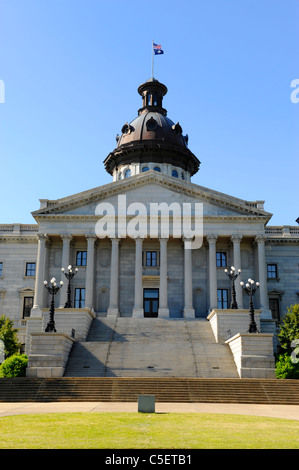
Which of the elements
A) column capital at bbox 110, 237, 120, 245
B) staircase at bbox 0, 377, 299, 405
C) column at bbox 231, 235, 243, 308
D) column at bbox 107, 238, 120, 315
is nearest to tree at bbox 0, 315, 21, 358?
column at bbox 107, 238, 120, 315

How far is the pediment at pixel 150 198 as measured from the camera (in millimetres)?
53438

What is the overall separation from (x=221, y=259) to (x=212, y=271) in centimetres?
374

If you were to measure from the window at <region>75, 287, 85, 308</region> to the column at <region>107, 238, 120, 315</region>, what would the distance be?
12.1ft

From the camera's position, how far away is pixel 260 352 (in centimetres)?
3462

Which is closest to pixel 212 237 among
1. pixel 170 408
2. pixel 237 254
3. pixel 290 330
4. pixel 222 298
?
pixel 237 254

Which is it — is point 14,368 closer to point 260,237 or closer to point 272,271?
point 260,237

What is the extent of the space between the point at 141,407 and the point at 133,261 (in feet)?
114

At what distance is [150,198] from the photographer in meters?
54.1

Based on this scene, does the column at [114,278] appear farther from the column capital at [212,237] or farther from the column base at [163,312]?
the column capital at [212,237]

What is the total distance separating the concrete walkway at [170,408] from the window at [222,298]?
90.4ft

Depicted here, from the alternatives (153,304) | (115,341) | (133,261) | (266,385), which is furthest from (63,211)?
(266,385)

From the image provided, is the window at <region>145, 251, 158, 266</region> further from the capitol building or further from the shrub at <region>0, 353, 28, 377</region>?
the shrub at <region>0, 353, 28, 377</region>

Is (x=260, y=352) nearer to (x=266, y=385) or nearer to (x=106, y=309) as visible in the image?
(x=266, y=385)

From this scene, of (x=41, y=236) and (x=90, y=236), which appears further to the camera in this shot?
(x=41, y=236)
